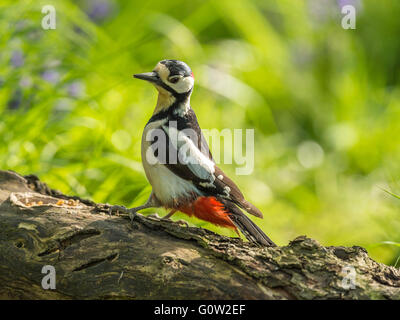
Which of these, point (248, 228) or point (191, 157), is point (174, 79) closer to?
point (191, 157)

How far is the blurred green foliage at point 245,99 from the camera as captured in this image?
13.7 ft

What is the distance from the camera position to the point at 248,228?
2730 millimetres

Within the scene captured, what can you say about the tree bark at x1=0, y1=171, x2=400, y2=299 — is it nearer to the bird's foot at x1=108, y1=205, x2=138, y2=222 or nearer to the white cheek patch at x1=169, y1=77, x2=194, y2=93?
the bird's foot at x1=108, y1=205, x2=138, y2=222

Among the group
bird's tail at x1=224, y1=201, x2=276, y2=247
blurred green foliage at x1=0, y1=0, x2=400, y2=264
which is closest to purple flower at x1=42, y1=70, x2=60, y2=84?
blurred green foliage at x1=0, y1=0, x2=400, y2=264

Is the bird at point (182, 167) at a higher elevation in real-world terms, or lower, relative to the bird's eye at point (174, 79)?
lower

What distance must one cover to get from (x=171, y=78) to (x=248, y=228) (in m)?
0.90

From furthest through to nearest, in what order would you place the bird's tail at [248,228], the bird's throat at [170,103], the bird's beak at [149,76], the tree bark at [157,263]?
1. the bird's throat at [170,103]
2. the bird's beak at [149,76]
3. the bird's tail at [248,228]
4. the tree bark at [157,263]

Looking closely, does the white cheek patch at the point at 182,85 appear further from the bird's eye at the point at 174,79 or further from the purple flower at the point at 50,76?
the purple flower at the point at 50,76

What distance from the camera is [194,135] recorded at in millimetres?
3021

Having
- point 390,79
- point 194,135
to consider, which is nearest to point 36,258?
point 194,135

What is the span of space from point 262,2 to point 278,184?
3125mm

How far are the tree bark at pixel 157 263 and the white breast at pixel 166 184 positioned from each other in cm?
20

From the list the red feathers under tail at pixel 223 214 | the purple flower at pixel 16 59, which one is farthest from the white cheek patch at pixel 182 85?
the purple flower at pixel 16 59
